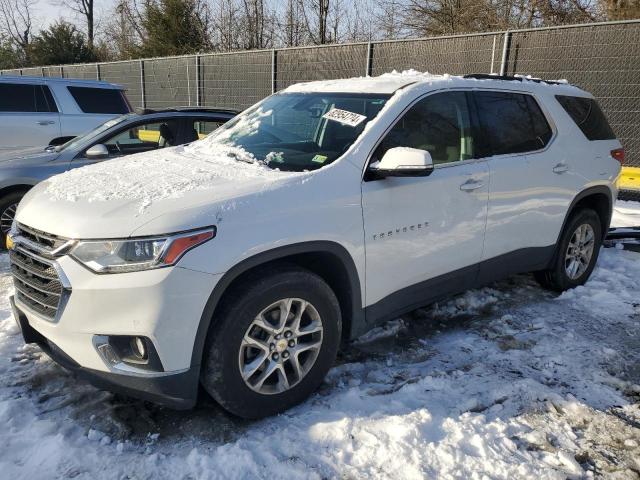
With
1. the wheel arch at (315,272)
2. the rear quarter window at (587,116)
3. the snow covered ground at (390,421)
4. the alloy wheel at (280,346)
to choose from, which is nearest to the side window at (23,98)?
the snow covered ground at (390,421)

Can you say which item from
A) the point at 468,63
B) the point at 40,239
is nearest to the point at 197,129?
the point at 40,239

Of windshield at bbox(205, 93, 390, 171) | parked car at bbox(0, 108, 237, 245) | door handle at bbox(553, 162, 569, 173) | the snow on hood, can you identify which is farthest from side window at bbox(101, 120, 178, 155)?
door handle at bbox(553, 162, 569, 173)

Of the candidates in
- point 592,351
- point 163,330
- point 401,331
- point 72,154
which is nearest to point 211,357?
point 163,330

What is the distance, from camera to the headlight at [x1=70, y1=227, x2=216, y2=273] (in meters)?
2.35

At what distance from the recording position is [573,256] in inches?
189

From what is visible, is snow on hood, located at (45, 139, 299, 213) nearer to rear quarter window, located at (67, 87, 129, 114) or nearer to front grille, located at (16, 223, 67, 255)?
front grille, located at (16, 223, 67, 255)

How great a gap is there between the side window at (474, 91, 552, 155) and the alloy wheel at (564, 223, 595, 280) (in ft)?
3.52

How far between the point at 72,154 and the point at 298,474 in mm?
4702

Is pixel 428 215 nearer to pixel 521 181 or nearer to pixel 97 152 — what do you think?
pixel 521 181

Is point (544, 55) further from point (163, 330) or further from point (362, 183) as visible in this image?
point (163, 330)

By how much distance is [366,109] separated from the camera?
335 centimetres

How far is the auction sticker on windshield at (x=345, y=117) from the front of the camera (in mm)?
3285

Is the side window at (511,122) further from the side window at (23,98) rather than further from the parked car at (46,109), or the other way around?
the side window at (23,98)

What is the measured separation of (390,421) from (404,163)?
4.64 ft
